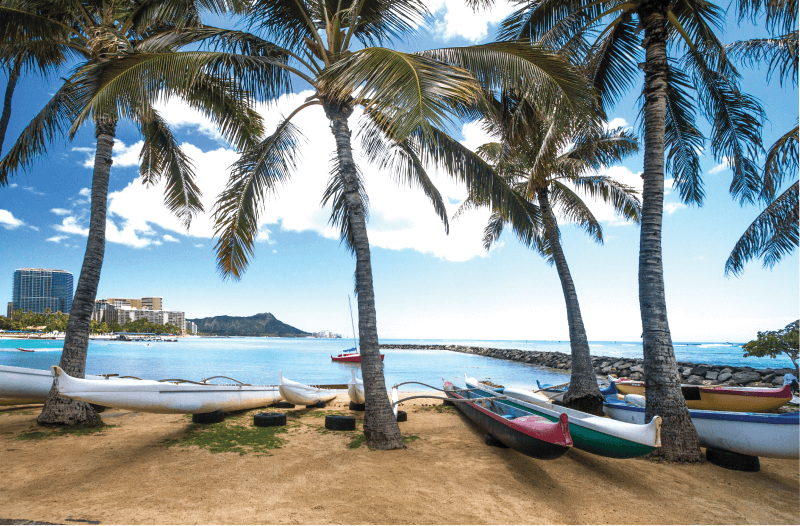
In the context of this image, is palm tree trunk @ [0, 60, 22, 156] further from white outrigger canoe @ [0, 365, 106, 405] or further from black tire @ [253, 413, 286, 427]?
black tire @ [253, 413, 286, 427]

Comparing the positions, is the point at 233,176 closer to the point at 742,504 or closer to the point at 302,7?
the point at 302,7

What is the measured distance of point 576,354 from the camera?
33.1 ft

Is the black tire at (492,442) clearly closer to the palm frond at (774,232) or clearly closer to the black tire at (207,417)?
the black tire at (207,417)

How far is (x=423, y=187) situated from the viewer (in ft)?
27.9

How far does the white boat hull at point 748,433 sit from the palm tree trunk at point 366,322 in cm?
442

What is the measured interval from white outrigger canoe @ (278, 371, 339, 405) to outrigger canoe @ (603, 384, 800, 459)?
7.40 meters

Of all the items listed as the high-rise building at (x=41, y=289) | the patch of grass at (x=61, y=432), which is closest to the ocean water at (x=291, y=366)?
the patch of grass at (x=61, y=432)

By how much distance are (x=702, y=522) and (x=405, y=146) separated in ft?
23.3

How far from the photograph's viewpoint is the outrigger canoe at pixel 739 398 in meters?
6.74

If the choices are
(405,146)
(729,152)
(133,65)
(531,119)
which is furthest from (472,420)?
(133,65)

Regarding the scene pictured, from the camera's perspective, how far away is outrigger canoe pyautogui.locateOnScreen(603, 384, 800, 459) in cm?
474

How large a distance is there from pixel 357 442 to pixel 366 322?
77.4 inches

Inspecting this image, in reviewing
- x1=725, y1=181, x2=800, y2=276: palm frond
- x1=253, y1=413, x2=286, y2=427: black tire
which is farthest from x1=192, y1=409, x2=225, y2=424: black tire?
x1=725, y1=181, x2=800, y2=276: palm frond

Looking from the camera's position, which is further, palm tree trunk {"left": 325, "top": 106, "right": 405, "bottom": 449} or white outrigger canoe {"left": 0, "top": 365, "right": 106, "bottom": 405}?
white outrigger canoe {"left": 0, "top": 365, "right": 106, "bottom": 405}
